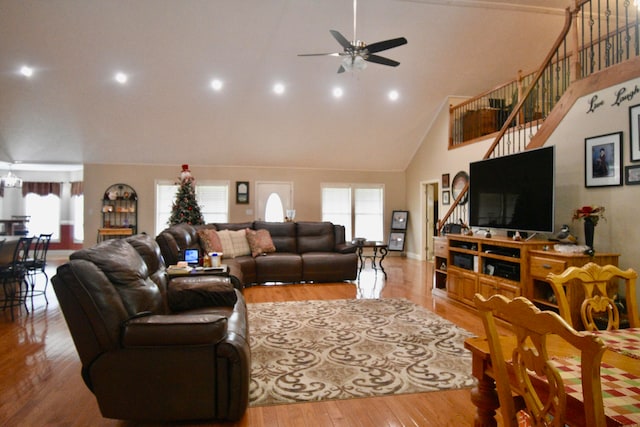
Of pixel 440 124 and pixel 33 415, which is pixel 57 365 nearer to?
pixel 33 415

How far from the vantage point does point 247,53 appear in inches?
253

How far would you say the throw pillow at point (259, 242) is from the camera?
6234mm

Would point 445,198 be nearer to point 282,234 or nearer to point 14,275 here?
point 282,234

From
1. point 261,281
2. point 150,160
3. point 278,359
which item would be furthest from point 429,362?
point 150,160

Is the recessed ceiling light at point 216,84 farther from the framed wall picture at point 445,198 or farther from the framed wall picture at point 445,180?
the framed wall picture at point 445,198

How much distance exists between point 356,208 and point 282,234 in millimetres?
3507

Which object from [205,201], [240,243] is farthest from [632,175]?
[205,201]

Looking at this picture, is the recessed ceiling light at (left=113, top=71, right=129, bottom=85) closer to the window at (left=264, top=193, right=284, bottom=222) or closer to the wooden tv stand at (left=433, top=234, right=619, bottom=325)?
the window at (left=264, top=193, right=284, bottom=222)

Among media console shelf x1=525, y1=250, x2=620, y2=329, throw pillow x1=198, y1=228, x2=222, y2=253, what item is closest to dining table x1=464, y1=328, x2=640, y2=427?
media console shelf x1=525, y1=250, x2=620, y2=329

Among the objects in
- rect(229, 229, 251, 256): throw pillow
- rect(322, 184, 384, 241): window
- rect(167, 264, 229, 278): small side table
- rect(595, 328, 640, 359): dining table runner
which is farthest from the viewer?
rect(322, 184, 384, 241): window

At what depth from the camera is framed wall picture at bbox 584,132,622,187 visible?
11.4 ft

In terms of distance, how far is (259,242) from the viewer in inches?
249

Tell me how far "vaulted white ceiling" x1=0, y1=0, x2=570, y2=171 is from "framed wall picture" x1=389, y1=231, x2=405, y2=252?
208 centimetres

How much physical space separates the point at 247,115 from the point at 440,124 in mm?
4199
